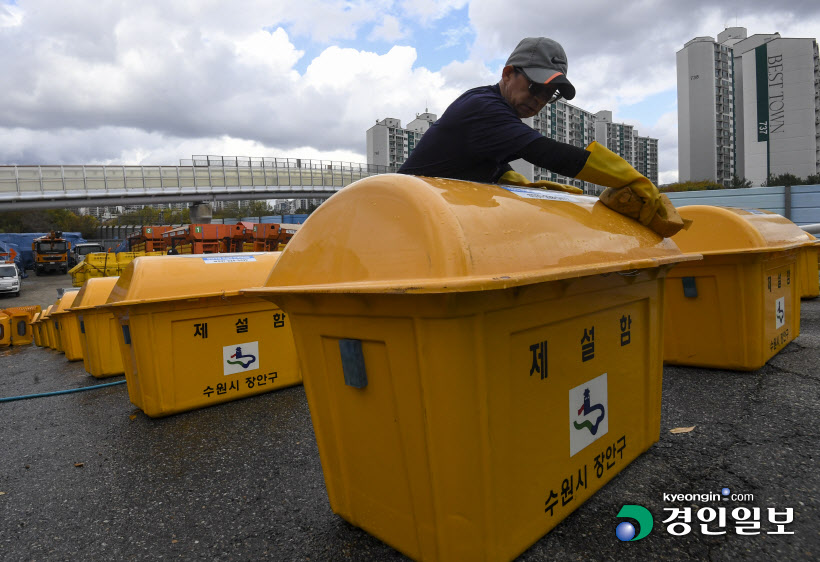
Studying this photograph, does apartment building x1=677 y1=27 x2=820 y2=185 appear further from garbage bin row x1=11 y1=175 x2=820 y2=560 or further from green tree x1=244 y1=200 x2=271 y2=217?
garbage bin row x1=11 y1=175 x2=820 y2=560

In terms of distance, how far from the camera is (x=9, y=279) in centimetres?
2142

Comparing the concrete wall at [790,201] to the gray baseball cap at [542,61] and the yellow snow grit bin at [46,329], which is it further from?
the yellow snow grit bin at [46,329]

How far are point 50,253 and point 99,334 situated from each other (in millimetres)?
33932

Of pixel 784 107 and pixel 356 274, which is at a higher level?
pixel 784 107

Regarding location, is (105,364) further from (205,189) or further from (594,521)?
(205,189)

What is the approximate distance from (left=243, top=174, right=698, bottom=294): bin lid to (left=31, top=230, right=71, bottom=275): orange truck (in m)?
38.3

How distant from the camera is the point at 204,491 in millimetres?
2436

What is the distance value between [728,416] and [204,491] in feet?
10.1

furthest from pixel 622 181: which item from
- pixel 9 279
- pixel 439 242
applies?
pixel 9 279

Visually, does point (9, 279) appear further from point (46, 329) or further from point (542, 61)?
point (542, 61)

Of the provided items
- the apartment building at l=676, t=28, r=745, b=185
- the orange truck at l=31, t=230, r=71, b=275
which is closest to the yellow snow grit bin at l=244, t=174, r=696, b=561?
the orange truck at l=31, t=230, r=71, b=275

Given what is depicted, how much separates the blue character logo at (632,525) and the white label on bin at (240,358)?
308cm

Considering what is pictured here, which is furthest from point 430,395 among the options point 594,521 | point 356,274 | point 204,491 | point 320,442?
point 204,491

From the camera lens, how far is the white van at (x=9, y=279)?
21.2 metres
